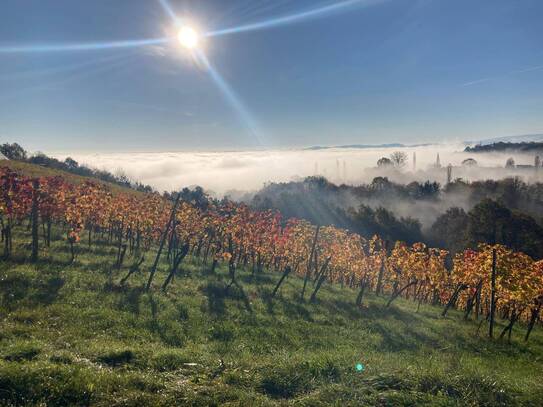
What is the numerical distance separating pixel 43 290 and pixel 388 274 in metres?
48.6

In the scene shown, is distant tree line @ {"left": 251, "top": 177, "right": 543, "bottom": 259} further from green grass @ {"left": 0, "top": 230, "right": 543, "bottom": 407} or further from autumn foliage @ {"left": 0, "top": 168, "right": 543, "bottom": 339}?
green grass @ {"left": 0, "top": 230, "right": 543, "bottom": 407}

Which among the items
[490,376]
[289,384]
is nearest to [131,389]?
[289,384]

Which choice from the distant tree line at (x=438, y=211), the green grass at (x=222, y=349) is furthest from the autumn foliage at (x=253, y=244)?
the distant tree line at (x=438, y=211)

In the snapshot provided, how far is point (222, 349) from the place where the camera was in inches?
683

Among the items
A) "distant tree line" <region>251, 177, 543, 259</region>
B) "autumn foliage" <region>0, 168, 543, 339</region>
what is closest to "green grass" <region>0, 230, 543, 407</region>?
"autumn foliage" <region>0, 168, 543, 339</region>

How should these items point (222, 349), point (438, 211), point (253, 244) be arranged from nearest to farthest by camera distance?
point (222, 349), point (253, 244), point (438, 211)

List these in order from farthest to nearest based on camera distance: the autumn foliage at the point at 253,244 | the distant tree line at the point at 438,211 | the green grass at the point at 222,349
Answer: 1. the distant tree line at the point at 438,211
2. the autumn foliage at the point at 253,244
3. the green grass at the point at 222,349

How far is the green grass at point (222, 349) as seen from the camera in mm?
11469

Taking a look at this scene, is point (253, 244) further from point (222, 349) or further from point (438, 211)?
point (438, 211)

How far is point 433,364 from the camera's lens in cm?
1684

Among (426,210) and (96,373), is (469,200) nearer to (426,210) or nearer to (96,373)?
(426,210)

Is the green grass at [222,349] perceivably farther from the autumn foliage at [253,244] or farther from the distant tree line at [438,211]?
the distant tree line at [438,211]

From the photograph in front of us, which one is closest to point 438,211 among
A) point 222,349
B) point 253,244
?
point 253,244

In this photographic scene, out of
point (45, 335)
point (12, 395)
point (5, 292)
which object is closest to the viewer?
point (12, 395)
